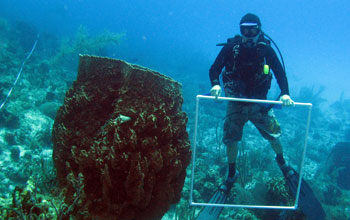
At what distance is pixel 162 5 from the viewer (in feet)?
423

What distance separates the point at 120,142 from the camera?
2824mm

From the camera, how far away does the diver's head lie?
4.30 m

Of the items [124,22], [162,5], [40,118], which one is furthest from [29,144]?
[162,5]

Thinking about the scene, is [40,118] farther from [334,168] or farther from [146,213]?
[334,168]

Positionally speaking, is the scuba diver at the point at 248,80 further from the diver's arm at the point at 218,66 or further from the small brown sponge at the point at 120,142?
the small brown sponge at the point at 120,142

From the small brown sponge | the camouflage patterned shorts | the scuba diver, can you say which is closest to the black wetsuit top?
the scuba diver

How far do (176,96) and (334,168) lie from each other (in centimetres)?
1040

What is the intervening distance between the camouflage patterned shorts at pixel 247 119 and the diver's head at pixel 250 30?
4.18ft

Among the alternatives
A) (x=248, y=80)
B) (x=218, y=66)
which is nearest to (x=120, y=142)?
(x=218, y=66)

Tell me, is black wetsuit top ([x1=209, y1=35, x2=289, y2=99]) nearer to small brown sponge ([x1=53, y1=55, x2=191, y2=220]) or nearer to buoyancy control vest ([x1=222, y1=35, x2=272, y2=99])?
buoyancy control vest ([x1=222, y1=35, x2=272, y2=99])

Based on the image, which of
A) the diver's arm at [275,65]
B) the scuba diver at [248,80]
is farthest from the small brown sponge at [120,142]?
the diver's arm at [275,65]

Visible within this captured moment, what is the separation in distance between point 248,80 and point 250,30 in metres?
0.98

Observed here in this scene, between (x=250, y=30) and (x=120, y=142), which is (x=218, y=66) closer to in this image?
(x=250, y=30)

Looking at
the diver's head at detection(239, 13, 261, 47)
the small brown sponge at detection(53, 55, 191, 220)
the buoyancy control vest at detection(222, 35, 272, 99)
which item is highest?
the diver's head at detection(239, 13, 261, 47)
